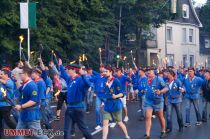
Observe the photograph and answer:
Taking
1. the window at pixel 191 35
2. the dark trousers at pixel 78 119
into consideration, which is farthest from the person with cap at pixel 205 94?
the window at pixel 191 35

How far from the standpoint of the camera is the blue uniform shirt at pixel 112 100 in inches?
489

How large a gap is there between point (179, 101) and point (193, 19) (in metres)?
44.5

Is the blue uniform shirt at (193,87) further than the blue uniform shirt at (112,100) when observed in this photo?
Yes

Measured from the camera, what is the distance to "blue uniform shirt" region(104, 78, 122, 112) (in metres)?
12.4

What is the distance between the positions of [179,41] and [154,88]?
1629 inches

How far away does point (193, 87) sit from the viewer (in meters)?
16.1

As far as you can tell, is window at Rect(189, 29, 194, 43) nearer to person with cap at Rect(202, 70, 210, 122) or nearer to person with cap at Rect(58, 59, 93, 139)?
person with cap at Rect(202, 70, 210, 122)

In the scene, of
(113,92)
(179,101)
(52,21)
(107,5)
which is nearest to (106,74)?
(113,92)

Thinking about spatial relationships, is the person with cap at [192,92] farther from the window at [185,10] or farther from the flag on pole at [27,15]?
the window at [185,10]

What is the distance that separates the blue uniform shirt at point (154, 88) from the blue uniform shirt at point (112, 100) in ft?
3.60

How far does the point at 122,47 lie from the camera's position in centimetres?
3991

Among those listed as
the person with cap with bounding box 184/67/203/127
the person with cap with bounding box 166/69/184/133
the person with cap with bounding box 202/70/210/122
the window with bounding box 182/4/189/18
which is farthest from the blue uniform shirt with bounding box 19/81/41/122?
the window with bounding box 182/4/189/18

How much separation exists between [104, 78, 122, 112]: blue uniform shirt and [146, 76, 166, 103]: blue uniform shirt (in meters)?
1.10

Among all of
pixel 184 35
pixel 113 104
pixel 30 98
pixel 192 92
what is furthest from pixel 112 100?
pixel 184 35
